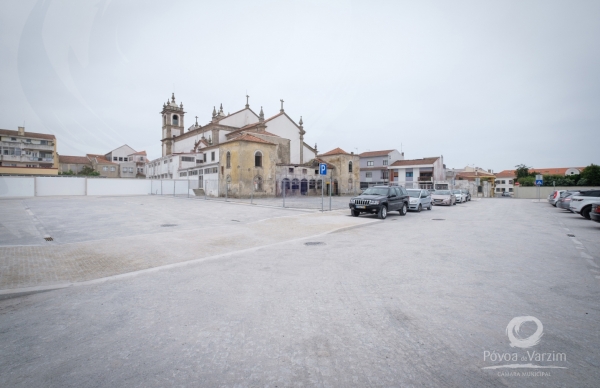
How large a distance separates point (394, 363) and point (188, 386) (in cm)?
197

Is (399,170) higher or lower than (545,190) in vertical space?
higher

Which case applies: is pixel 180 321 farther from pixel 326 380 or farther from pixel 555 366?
pixel 555 366

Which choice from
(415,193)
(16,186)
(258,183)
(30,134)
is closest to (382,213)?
(415,193)

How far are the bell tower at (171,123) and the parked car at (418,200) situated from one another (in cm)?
5563

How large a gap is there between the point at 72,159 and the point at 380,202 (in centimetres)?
8742

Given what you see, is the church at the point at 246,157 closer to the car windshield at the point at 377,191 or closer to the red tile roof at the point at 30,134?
the car windshield at the point at 377,191

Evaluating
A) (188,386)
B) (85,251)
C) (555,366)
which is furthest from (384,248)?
(85,251)

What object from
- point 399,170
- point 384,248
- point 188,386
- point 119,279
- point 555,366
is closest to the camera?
point 188,386

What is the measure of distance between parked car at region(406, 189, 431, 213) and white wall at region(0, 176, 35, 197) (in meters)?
45.8

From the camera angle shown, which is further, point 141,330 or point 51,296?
point 51,296

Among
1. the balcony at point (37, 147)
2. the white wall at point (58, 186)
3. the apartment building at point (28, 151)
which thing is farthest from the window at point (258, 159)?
the balcony at point (37, 147)

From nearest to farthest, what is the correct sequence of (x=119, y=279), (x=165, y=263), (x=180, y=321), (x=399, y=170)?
(x=180, y=321) → (x=119, y=279) → (x=165, y=263) → (x=399, y=170)

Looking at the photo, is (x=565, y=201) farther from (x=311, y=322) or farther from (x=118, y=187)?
(x=118, y=187)

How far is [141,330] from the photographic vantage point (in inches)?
143
